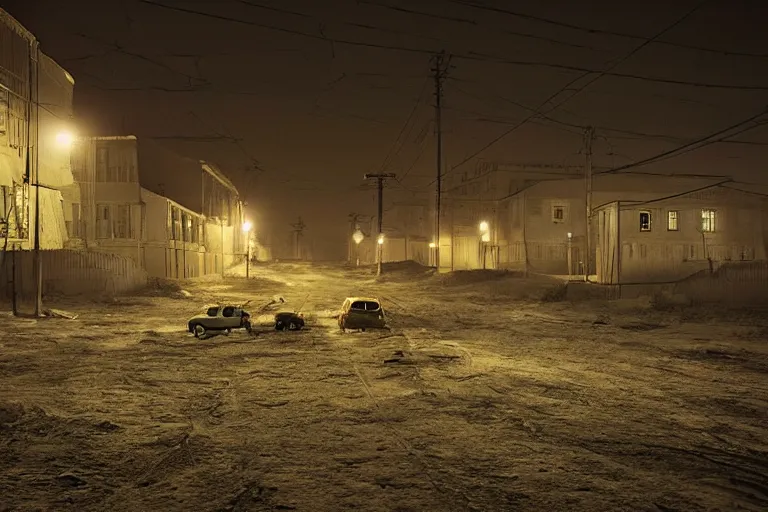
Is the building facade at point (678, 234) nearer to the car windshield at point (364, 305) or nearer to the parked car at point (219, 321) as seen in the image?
the car windshield at point (364, 305)

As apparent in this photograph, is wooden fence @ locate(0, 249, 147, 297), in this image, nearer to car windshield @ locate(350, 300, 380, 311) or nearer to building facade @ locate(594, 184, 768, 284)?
car windshield @ locate(350, 300, 380, 311)

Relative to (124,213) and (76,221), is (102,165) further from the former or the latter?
(76,221)

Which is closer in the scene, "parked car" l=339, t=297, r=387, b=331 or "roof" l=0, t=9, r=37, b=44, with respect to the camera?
"parked car" l=339, t=297, r=387, b=331

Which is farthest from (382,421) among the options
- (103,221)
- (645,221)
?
(103,221)

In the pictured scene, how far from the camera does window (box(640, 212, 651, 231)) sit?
31672 millimetres

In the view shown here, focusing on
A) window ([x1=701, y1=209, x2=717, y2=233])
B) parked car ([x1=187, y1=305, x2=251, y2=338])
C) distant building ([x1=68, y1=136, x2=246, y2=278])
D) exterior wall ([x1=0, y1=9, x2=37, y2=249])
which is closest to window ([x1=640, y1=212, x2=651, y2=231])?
window ([x1=701, y1=209, x2=717, y2=233])

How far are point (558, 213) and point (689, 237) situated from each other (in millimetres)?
13499

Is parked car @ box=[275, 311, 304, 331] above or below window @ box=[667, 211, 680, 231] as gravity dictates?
below

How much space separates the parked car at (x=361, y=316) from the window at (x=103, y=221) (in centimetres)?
2255

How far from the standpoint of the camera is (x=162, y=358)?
1297 cm

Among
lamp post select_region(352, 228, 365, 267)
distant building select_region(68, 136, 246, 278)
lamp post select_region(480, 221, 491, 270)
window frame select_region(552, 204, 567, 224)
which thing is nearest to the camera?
distant building select_region(68, 136, 246, 278)

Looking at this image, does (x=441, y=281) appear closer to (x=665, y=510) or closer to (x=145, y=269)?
(x=145, y=269)

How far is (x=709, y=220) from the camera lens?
33375 millimetres

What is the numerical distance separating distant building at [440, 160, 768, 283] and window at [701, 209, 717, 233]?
0.06m
